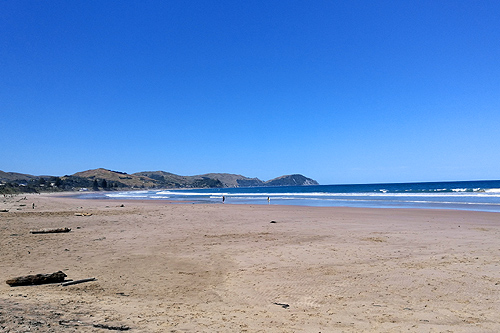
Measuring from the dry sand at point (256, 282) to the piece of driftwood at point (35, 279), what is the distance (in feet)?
0.71

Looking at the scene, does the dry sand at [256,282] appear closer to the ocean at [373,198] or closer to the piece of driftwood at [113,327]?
the piece of driftwood at [113,327]

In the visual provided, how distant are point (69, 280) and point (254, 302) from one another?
4206 millimetres

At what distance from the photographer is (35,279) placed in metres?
6.91

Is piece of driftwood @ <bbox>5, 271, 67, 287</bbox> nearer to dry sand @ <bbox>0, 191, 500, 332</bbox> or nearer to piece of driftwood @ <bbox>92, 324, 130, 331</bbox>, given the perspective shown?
dry sand @ <bbox>0, 191, 500, 332</bbox>

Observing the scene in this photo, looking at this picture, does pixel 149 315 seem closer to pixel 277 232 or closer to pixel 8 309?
pixel 8 309

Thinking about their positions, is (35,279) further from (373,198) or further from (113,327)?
(373,198)

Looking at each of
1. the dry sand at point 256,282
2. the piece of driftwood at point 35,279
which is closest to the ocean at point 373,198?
the dry sand at point 256,282

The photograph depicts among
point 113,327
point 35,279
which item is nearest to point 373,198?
point 35,279

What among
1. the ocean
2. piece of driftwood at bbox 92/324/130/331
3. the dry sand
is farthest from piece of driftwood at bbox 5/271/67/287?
the ocean

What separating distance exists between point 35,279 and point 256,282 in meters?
4.61

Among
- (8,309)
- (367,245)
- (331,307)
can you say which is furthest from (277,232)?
(8,309)

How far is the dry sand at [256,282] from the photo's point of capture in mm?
5047

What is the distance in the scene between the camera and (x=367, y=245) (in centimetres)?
1148

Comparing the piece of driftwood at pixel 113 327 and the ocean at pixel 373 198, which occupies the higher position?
the ocean at pixel 373 198
